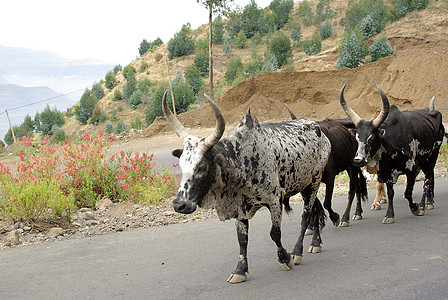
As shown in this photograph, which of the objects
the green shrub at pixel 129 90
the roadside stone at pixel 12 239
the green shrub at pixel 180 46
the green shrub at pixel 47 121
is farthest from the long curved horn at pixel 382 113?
the green shrub at pixel 180 46

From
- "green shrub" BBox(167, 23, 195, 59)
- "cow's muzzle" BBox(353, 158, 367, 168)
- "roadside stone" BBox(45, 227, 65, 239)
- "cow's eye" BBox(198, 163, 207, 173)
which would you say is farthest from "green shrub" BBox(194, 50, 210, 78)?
"cow's eye" BBox(198, 163, 207, 173)

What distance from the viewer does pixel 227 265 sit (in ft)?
20.3

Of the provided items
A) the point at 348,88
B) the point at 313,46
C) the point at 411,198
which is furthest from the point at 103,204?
the point at 313,46

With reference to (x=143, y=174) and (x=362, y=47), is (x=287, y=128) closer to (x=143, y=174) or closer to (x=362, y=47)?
(x=143, y=174)

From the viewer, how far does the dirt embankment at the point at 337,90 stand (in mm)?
27281

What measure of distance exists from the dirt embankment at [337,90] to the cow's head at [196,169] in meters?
24.1

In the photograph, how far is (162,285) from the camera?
5613 millimetres

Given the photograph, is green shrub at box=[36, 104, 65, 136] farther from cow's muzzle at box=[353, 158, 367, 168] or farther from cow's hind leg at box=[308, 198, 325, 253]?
cow's hind leg at box=[308, 198, 325, 253]

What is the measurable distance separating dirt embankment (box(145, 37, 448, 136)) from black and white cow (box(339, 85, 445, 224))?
1919 cm

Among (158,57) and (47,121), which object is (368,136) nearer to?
(47,121)

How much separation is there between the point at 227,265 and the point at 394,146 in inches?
151

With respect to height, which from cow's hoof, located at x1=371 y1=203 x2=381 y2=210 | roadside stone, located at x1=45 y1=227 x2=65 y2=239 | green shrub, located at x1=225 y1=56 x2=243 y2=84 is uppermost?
green shrub, located at x1=225 y1=56 x2=243 y2=84

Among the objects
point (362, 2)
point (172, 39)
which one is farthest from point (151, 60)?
point (362, 2)

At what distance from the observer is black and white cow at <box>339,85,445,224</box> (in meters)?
7.82
